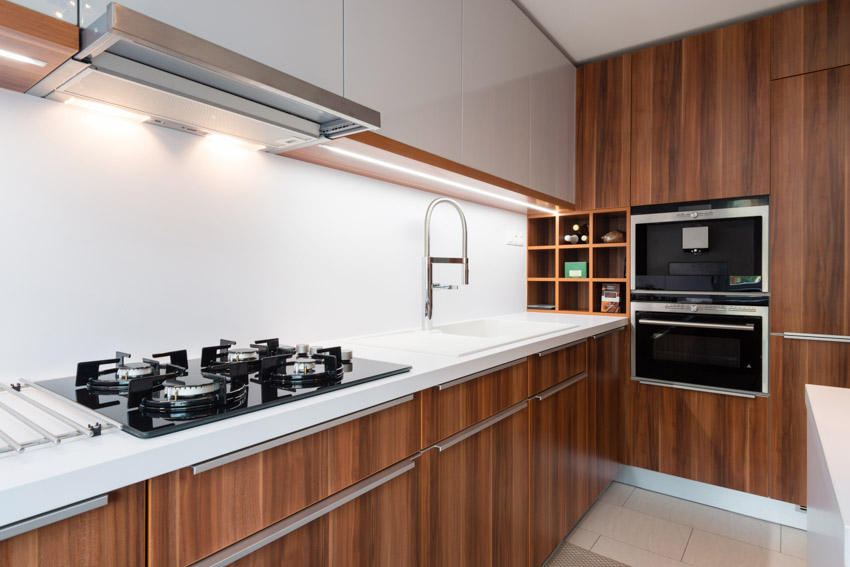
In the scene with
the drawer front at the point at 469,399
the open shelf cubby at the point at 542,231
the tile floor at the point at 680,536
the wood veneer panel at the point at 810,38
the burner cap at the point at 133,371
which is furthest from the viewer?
the open shelf cubby at the point at 542,231

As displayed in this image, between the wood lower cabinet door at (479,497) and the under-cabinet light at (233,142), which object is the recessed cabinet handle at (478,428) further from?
the under-cabinet light at (233,142)

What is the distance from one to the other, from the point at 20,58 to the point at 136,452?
0.78 m

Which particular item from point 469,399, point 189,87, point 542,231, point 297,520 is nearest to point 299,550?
point 297,520

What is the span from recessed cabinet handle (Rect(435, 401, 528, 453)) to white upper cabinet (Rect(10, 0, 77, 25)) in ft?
4.00

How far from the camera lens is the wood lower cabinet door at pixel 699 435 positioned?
2418 millimetres

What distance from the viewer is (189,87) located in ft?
3.36

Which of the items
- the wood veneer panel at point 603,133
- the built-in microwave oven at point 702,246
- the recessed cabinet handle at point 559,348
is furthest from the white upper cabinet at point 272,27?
the built-in microwave oven at point 702,246

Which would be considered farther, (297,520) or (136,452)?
(297,520)

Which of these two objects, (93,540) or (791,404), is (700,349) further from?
(93,540)

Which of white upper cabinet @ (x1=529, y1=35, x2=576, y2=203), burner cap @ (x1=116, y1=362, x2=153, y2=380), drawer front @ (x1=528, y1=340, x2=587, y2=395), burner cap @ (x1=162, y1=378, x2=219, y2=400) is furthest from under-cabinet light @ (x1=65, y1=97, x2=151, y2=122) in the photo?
white upper cabinet @ (x1=529, y1=35, x2=576, y2=203)

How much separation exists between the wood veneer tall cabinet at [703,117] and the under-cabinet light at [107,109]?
2463 mm

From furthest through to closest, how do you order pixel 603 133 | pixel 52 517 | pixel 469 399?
1. pixel 603 133
2. pixel 469 399
3. pixel 52 517

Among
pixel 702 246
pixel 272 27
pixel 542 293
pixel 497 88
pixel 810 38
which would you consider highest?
pixel 810 38

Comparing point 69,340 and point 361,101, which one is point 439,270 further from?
point 69,340
